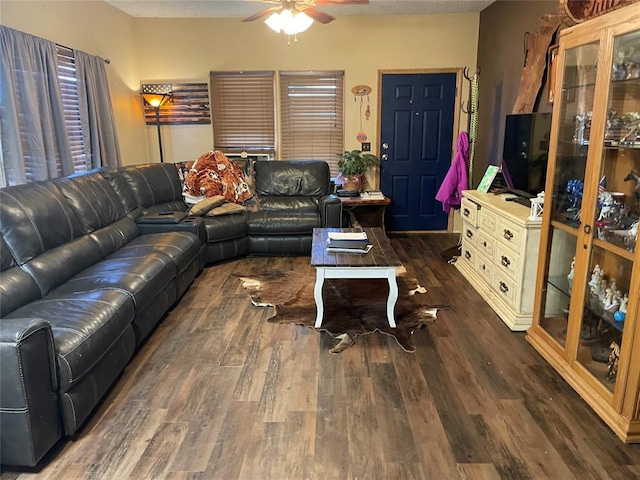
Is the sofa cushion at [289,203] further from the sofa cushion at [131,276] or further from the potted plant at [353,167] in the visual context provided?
the sofa cushion at [131,276]

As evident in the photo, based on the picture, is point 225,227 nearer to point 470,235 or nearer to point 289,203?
point 289,203

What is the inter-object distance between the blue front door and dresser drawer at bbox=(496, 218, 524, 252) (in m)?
2.54

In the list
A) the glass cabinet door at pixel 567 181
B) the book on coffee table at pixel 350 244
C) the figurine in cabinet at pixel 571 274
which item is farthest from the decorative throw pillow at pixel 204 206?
the figurine in cabinet at pixel 571 274

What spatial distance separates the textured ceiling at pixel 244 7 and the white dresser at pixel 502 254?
235 cm

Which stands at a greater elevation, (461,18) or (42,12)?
(461,18)

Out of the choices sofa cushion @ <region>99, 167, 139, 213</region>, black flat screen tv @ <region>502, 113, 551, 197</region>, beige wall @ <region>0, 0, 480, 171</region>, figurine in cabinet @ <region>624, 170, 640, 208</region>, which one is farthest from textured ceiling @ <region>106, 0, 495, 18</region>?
figurine in cabinet @ <region>624, 170, 640, 208</region>

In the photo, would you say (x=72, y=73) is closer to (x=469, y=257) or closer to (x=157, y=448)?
(x=157, y=448)

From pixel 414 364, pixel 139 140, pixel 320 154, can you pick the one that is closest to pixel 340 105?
pixel 320 154

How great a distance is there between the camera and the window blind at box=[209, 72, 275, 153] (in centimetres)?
578

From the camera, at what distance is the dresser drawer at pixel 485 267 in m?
3.66

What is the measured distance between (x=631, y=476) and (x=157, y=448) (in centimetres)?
197

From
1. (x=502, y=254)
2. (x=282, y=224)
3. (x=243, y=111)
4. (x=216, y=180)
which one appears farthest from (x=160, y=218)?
(x=502, y=254)

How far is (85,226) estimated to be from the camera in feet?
10.8

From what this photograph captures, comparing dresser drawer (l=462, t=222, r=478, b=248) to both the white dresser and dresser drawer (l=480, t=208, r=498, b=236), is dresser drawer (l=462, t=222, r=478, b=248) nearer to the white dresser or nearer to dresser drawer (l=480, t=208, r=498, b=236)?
the white dresser
